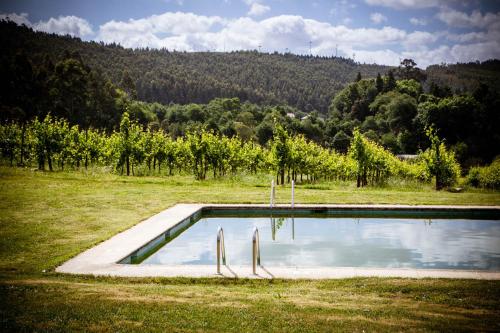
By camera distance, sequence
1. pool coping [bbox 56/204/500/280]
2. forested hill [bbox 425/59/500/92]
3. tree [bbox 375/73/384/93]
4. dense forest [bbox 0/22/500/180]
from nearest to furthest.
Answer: pool coping [bbox 56/204/500/280] → dense forest [bbox 0/22/500/180] → forested hill [bbox 425/59/500/92] → tree [bbox 375/73/384/93]

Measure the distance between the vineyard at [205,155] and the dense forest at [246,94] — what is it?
142cm

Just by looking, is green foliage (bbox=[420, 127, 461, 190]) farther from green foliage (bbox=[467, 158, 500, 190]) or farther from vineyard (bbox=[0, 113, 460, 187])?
green foliage (bbox=[467, 158, 500, 190])

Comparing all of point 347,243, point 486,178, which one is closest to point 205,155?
point 347,243

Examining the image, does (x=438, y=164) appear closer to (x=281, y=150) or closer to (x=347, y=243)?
(x=281, y=150)

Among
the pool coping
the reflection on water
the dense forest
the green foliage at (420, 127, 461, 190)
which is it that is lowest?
the reflection on water

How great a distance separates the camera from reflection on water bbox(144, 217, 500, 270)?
11.1 metres

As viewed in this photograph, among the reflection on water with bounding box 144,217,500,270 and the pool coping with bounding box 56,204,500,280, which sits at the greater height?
the pool coping with bounding box 56,204,500,280

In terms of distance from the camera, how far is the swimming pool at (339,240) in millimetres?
11031

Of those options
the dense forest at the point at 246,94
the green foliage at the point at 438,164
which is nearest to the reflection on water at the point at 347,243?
the green foliage at the point at 438,164

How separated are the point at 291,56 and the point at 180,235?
14645 centimetres

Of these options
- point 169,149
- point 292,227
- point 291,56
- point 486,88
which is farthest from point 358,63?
point 292,227

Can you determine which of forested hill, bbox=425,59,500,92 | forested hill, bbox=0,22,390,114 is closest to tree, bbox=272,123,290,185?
forested hill, bbox=425,59,500,92

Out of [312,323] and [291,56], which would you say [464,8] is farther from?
[291,56]

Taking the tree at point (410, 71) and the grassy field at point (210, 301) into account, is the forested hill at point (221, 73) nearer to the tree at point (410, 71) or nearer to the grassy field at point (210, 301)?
the tree at point (410, 71)
